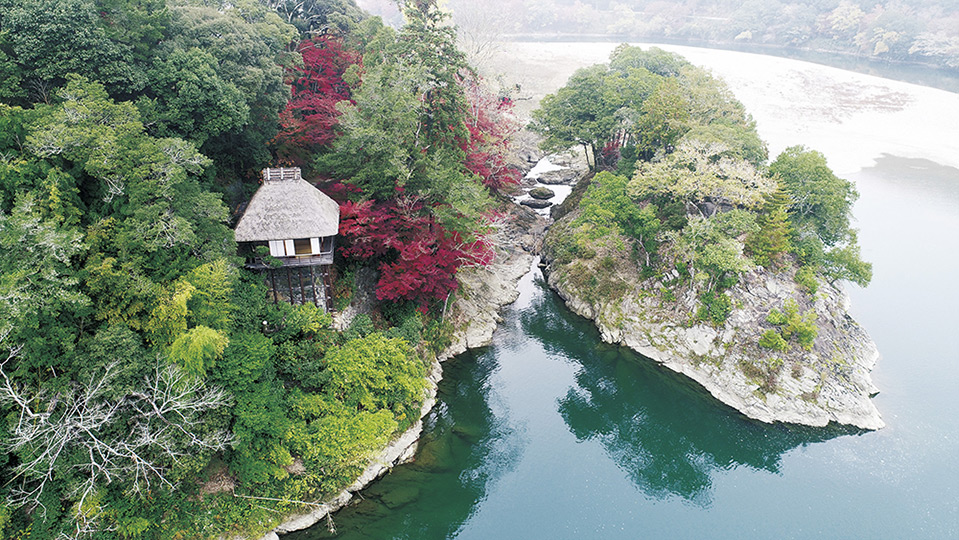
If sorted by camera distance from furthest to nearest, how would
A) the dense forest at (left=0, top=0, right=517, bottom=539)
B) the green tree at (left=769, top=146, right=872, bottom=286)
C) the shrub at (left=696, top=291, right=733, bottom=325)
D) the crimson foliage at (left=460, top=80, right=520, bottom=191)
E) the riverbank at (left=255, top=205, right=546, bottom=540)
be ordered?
the crimson foliage at (left=460, top=80, right=520, bottom=191), the green tree at (left=769, top=146, right=872, bottom=286), the shrub at (left=696, top=291, right=733, bottom=325), the riverbank at (left=255, top=205, right=546, bottom=540), the dense forest at (left=0, top=0, right=517, bottom=539)

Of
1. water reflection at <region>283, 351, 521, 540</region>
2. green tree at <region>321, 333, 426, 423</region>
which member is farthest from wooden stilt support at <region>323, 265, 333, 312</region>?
water reflection at <region>283, 351, 521, 540</region>

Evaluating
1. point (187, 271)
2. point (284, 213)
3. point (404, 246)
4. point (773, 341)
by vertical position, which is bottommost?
point (773, 341)

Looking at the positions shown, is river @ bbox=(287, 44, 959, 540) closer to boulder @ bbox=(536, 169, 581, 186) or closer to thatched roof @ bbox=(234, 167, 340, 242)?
thatched roof @ bbox=(234, 167, 340, 242)

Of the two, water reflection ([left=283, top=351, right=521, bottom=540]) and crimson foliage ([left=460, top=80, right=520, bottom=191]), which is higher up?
crimson foliage ([left=460, top=80, right=520, bottom=191])

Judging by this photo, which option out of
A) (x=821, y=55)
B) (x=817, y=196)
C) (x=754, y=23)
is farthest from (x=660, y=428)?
(x=754, y=23)

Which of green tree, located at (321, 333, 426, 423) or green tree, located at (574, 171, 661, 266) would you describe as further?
green tree, located at (574, 171, 661, 266)

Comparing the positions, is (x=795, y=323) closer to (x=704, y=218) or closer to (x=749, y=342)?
(x=749, y=342)

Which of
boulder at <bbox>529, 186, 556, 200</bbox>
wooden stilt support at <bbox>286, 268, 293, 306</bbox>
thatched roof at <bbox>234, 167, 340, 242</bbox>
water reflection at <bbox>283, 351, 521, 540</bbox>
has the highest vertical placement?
thatched roof at <bbox>234, 167, 340, 242</bbox>
